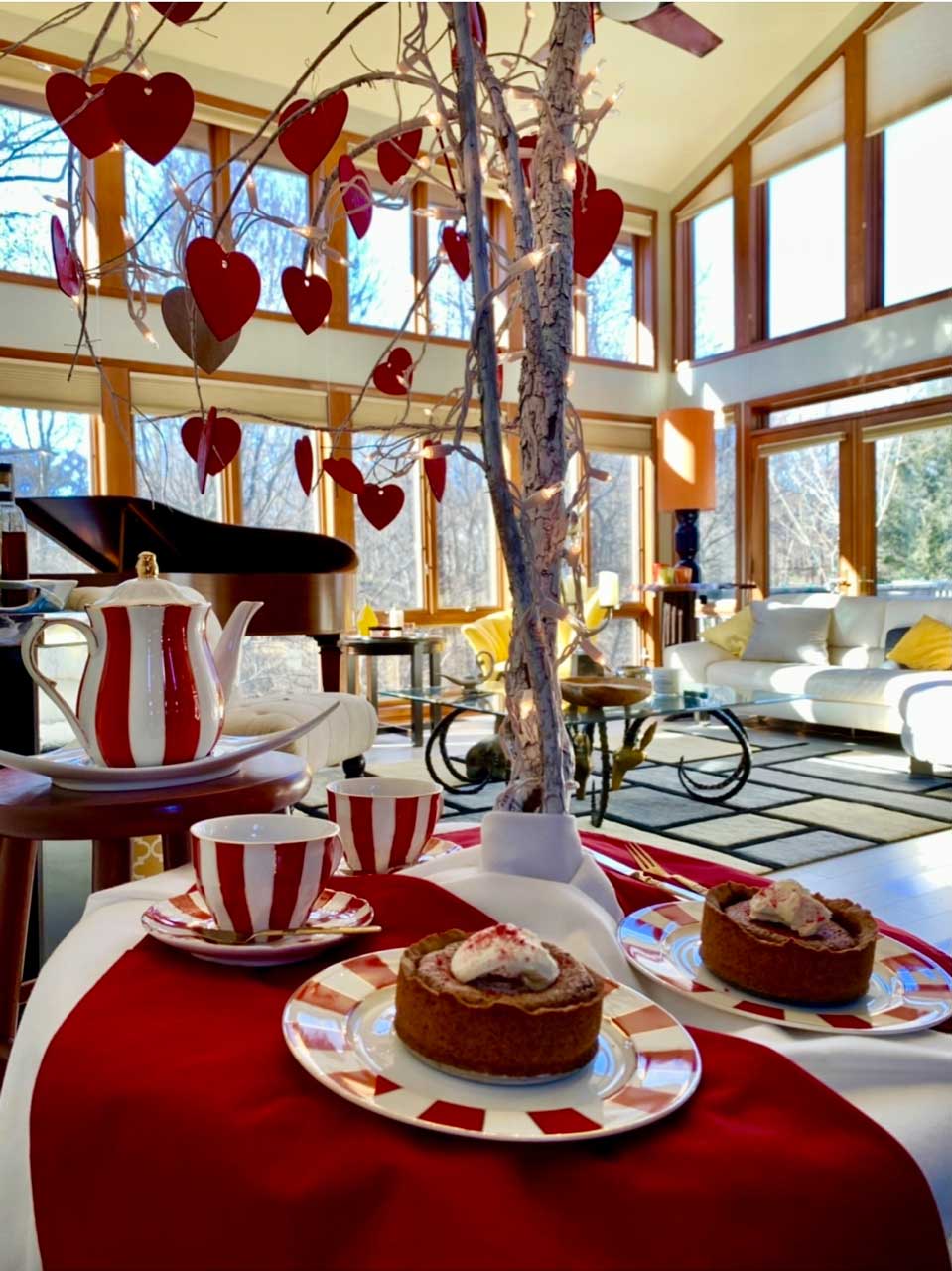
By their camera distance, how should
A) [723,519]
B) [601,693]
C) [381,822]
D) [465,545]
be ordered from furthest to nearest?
[723,519] → [465,545] → [601,693] → [381,822]

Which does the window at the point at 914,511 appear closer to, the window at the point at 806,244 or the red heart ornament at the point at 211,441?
the window at the point at 806,244

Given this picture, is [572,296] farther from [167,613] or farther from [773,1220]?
[773,1220]

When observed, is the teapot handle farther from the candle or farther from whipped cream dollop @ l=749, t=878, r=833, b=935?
the candle

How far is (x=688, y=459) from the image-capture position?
6.47 metres

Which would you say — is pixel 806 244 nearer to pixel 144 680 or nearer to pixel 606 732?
pixel 606 732

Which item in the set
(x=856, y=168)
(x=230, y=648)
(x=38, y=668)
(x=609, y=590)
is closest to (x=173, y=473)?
(x=609, y=590)

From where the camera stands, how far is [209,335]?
67cm

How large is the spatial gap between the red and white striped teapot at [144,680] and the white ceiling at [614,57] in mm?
4564

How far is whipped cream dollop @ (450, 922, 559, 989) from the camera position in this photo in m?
0.56

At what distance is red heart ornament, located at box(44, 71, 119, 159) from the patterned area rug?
3.02 meters

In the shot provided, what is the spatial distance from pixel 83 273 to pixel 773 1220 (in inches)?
28.1

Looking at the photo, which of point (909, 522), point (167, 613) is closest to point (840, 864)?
point (167, 613)

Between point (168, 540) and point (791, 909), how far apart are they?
380 cm

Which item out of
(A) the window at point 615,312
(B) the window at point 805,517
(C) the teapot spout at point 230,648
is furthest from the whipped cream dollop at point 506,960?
(A) the window at point 615,312
